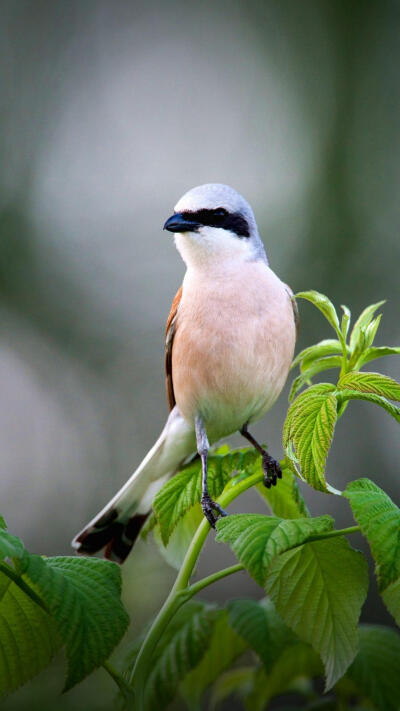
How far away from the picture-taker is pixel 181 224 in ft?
7.12

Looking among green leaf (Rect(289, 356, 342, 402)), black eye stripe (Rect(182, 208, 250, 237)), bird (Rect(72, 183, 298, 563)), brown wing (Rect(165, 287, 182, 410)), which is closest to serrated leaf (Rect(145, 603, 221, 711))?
bird (Rect(72, 183, 298, 563))

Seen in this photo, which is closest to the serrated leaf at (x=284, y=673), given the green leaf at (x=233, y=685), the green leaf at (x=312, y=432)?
the green leaf at (x=233, y=685)

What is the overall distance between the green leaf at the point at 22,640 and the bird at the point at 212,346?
2.42 ft

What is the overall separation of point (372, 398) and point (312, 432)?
0.12m

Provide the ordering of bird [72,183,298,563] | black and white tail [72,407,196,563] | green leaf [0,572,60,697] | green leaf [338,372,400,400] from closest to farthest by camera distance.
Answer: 1. green leaf [0,572,60,697]
2. green leaf [338,372,400,400]
3. bird [72,183,298,563]
4. black and white tail [72,407,196,563]

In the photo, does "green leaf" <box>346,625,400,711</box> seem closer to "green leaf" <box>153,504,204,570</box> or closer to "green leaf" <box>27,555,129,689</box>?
"green leaf" <box>153,504,204,570</box>

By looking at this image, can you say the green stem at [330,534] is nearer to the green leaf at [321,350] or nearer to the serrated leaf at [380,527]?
the serrated leaf at [380,527]

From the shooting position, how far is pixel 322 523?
1.09 m

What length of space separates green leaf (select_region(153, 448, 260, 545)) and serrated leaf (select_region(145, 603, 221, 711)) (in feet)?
0.81

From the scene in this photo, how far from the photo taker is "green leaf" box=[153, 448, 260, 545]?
137 cm

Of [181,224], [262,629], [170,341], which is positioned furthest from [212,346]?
[262,629]

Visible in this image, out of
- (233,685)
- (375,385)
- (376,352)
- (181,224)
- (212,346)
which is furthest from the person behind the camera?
(181,224)

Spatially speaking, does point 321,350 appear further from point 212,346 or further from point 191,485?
point 212,346

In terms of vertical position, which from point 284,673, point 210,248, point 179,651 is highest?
point 210,248
